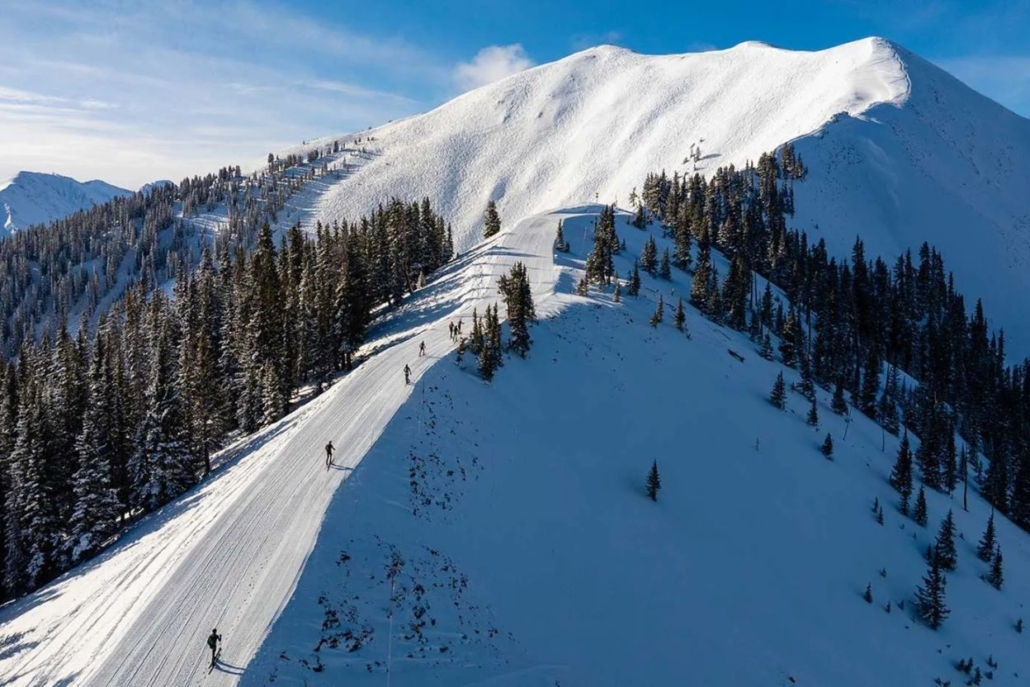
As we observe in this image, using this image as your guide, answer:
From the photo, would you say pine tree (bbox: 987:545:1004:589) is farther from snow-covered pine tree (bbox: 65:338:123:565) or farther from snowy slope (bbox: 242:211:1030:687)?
snow-covered pine tree (bbox: 65:338:123:565)

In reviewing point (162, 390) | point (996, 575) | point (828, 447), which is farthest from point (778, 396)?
point (162, 390)

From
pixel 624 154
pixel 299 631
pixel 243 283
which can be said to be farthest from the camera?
pixel 624 154

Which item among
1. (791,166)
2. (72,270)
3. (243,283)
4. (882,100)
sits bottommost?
(72,270)

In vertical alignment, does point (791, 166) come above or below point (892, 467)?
above

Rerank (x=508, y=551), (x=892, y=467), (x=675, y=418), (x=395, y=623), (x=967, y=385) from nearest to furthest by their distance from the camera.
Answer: (x=395, y=623) → (x=508, y=551) → (x=675, y=418) → (x=892, y=467) → (x=967, y=385)

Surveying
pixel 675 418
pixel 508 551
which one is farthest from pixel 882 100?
pixel 508 551

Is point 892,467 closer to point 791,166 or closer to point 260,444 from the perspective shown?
point 260,444

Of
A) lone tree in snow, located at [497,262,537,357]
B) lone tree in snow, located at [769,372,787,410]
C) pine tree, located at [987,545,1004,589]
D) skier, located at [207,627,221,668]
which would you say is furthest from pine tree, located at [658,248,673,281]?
skier, located at [207,627,221,668]
